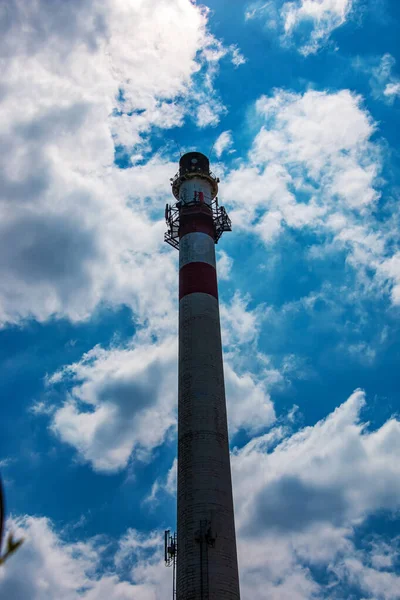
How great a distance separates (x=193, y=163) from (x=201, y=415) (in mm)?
25014

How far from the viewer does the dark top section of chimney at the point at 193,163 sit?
52.0 m

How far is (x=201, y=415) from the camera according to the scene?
37.5 meters

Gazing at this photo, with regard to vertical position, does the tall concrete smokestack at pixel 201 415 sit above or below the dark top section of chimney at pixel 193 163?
below

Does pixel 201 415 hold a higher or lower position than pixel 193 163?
lower

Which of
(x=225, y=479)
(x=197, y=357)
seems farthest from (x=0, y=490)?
(x=197, y=357)

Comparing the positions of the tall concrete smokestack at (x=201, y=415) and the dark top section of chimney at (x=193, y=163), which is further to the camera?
the dark top section of chimney at (x=193, y=163)

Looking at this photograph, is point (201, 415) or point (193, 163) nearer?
point (201, 415)

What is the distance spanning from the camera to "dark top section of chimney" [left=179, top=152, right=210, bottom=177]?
52.0m

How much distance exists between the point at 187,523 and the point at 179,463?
4.05 meters

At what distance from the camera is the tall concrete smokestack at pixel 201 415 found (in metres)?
32.4

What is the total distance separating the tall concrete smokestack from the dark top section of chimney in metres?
0.48

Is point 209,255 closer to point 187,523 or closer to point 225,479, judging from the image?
point 225,479

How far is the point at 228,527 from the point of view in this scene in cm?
3388

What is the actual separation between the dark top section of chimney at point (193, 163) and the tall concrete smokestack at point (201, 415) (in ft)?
1.59
